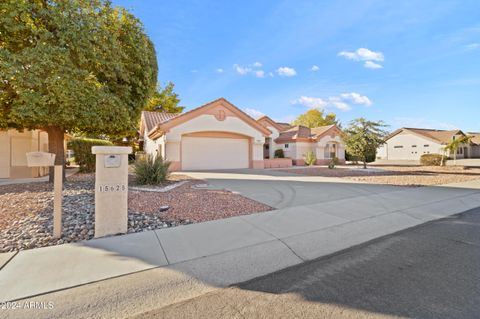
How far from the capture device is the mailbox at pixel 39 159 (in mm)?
4039

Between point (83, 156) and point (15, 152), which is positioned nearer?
point (15, 152)

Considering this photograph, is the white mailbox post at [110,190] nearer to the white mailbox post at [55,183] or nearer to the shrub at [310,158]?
the white mailbox post at [55,183]

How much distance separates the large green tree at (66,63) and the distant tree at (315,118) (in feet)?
136

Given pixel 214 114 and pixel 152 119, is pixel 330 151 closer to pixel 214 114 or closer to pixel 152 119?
pixel 214 114

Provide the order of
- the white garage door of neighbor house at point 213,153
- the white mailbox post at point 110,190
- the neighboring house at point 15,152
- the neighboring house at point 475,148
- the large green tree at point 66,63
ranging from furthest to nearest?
1. the neighboring house at point 475,148
2. the white garage door of neighbor house at point 213,153
3. the neighboring house at point 15,152
4. the large green tree at point 66,63
5. the white mailbox post at point 110,190

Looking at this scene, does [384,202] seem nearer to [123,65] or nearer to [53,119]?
[123,65]

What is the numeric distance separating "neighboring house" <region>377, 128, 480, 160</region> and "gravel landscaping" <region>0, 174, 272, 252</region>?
3813 centimetres

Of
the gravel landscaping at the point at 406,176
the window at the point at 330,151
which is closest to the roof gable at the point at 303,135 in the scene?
the window at the point at 330,151

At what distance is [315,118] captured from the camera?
45.5 meters

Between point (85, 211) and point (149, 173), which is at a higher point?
point (149, 173)

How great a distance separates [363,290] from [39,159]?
5.78 meters

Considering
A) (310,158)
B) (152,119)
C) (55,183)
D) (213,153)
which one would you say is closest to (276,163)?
(310,158)

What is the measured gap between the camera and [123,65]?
28.0 feet

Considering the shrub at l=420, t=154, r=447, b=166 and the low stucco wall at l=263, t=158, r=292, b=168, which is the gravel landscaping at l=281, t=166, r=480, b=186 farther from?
the shrub at l=420, t=154, r=447, b=166
